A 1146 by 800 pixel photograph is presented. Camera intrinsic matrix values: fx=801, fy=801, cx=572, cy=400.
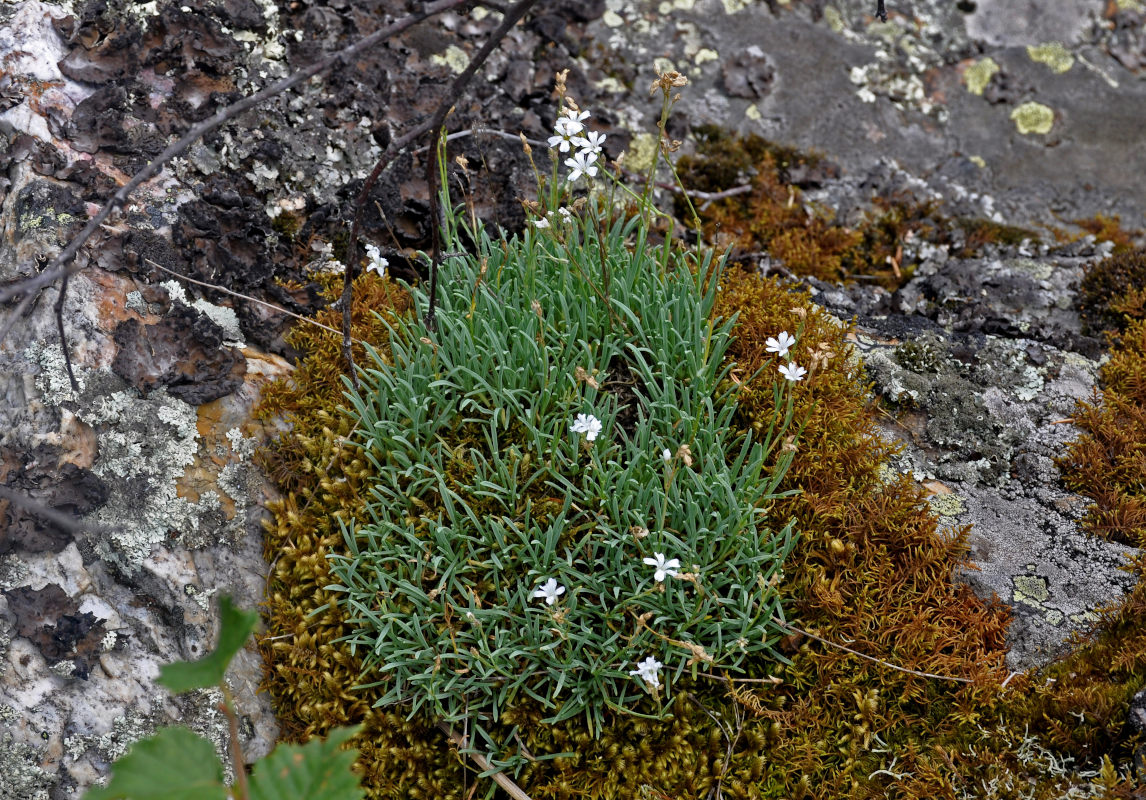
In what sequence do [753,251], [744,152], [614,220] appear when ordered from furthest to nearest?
[744,152], [753,251], [614,220]

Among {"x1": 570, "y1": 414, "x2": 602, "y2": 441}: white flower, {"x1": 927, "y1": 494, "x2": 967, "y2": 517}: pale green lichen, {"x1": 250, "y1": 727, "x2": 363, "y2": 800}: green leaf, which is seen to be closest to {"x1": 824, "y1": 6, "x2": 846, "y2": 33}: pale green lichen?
{"x1": 927, "y1": 494, "x2": 967, "y2": 517}: pale green lichen

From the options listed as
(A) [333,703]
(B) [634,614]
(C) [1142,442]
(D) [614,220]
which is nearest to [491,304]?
(D) [614,220]

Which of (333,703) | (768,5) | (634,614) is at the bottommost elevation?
(333,703)

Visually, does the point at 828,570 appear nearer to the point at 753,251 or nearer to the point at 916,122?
the point at 753,251

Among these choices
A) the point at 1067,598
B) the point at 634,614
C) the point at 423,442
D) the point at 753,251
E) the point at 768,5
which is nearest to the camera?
the point at 634,614

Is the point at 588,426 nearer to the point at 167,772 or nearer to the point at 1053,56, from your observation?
the point at 167,772

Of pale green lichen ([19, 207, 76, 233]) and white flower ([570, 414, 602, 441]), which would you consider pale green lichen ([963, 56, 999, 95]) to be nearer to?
white flower ([570, 414, 602, 441])

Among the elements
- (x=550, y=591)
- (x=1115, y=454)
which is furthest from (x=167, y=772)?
(x=1115, y=454)

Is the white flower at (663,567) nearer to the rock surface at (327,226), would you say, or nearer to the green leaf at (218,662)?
the rock surface at (327,226)
